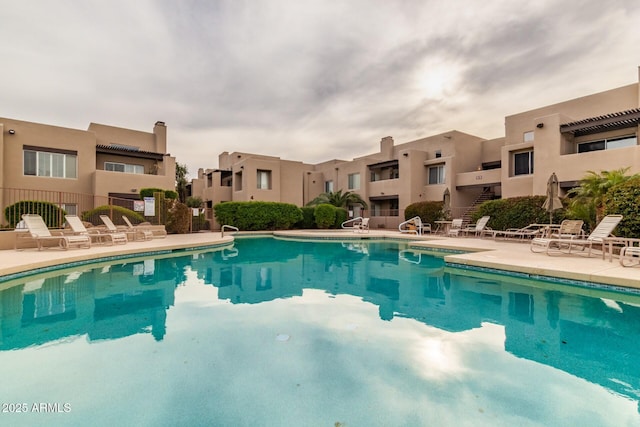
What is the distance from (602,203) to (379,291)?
9.01m

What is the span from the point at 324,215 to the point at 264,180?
247 inches

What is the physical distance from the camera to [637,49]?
13.8 metres

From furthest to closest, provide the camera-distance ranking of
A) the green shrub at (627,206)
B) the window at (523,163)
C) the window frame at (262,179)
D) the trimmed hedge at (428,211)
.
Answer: the window frame at (262,179), the trimmed hedge at (428,211), the window at (523,163), the green shrub at (627,206)

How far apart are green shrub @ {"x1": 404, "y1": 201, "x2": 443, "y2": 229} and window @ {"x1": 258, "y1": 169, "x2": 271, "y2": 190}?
39.7 feet

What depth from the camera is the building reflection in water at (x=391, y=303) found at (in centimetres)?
386

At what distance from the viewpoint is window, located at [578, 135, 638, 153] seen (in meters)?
15.8

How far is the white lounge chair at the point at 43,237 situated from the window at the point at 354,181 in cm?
2185

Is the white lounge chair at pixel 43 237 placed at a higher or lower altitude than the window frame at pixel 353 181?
lower

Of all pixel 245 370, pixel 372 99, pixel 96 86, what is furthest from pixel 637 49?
pixel 96 86

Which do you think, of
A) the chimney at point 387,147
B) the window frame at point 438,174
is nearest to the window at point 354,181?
the chimney at point 387,147

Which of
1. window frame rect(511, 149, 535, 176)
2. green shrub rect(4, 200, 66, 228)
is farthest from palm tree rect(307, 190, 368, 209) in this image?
green shrub rect(4, 200, 66, 228)

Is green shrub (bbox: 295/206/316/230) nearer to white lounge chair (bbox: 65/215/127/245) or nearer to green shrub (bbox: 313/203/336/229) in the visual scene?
green shrub (bbox: 313/203/336/229)

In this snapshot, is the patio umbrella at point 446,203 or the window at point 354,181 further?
the window at point 354,181

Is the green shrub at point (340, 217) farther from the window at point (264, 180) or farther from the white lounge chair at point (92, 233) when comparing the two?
the white lounge chair at point (92, 233)
